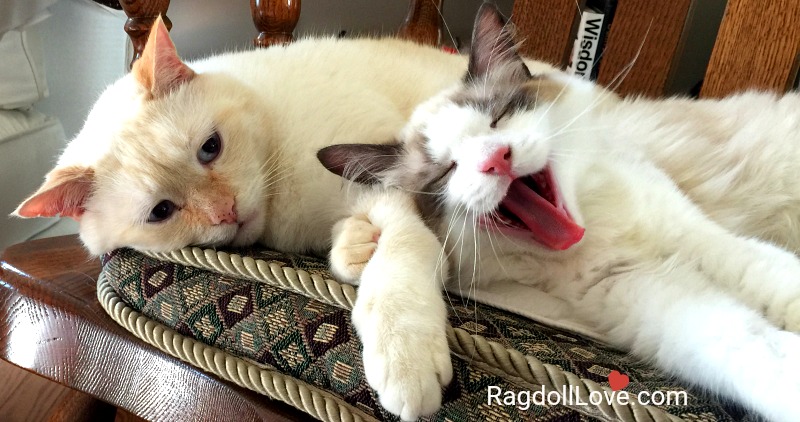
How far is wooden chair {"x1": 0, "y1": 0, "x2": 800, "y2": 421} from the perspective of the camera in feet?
2.36

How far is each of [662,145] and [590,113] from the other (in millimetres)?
164

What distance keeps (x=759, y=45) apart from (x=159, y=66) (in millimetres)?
1354

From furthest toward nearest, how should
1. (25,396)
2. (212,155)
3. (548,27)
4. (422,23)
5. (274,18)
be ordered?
(422,23) < (548,27) < (274,18) < (25,396) < (212,155)

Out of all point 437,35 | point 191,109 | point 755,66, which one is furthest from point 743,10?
point 191,109

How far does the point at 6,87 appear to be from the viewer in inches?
60.0

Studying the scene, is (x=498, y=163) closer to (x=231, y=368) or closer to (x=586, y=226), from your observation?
(x=586, y=226)

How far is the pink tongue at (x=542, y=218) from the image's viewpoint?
32.6 inches

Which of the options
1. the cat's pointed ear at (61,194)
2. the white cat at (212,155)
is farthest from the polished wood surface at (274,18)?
the cat's pointed ear at (61,194)

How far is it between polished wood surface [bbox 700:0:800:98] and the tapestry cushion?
97 centimetres

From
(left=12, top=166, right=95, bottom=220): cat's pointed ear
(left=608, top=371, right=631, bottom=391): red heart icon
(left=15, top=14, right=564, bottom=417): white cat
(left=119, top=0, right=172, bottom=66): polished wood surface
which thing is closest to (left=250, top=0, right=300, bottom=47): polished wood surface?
(left=119, top=0, right=172, bottom=66): polished wood surface

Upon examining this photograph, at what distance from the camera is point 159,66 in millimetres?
982

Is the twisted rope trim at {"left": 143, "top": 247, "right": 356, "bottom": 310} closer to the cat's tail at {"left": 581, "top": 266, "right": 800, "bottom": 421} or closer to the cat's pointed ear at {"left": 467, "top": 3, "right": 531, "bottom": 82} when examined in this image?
the cat's tail at {"left": 581, "top": 266, "right": 800, "bottom": 421}

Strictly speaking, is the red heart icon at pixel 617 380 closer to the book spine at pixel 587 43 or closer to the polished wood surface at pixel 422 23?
the book spine at pixel 587 43

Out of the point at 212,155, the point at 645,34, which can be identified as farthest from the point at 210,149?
the point at 645,34
